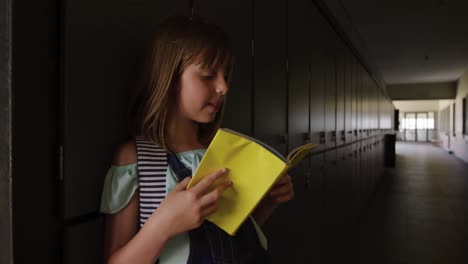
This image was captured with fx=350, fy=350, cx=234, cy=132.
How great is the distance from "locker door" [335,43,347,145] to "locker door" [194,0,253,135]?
224 cm

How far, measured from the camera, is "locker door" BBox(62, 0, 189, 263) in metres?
0.74

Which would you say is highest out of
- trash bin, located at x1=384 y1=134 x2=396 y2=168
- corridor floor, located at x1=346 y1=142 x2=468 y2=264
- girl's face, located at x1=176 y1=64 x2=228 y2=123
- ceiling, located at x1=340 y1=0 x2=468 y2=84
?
ceiling, located at x1=340 y1=0 x2=468 y2=84

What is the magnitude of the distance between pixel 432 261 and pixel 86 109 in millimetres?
3863

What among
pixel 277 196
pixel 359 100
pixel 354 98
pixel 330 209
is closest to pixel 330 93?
pixel 330 209

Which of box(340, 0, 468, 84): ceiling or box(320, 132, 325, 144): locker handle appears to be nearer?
box(320, 132, 325, 144): locker handle

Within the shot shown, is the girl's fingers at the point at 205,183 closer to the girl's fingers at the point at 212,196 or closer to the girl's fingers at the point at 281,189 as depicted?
the girl's fingers at the point at 212,196

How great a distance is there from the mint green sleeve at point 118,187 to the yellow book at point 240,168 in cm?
15

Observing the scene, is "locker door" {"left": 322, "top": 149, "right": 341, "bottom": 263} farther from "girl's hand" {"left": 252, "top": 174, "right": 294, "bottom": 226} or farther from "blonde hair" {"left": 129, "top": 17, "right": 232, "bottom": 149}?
"blonde hair" {"left": 129, "top": 17, "right": 232, "bottom": 149}

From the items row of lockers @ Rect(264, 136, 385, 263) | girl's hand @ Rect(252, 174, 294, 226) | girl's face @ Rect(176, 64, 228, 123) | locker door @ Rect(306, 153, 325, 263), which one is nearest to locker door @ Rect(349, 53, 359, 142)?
row of lockers @ Rect(264, 136, 385, 263)

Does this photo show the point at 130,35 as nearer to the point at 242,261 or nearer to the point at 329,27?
the point at 242,261

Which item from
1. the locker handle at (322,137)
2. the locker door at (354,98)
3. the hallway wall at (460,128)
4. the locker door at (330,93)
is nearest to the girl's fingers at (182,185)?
the locker handle at (322,137)

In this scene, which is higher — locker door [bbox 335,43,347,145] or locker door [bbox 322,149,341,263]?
locker door [bbox 335,43,347,145]

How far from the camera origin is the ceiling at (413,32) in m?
5.05

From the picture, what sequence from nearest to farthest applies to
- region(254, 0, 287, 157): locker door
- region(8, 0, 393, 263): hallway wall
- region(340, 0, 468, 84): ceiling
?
1. region(8, 0, 393, 263): hallway wall
2. region(254, 0, 287, 157): locker door
3. region(340, 0, 468, 84): ceiling
